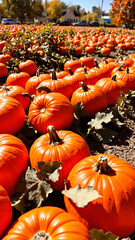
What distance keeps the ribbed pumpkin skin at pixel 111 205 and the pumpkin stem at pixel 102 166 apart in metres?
0.04

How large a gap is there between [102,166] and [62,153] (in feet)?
1.91

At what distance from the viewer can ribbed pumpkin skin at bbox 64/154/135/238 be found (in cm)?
175

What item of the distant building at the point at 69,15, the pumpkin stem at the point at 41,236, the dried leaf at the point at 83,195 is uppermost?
the distant building at the point at 69,15

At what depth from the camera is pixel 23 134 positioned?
335cm

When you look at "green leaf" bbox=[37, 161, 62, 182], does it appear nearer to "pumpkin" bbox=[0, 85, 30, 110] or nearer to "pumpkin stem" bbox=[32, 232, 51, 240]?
"pumpkin stem" bbox=[32, 232, 51, 240]

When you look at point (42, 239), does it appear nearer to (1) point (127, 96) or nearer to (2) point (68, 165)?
(2) point (68, 165)

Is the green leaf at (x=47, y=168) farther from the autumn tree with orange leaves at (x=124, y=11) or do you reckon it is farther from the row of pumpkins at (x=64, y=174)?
the autumn tree with orange leaves at (x=124, y=11)

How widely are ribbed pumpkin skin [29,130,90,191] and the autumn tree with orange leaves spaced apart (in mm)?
32176

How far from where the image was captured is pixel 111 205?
1.75 meters

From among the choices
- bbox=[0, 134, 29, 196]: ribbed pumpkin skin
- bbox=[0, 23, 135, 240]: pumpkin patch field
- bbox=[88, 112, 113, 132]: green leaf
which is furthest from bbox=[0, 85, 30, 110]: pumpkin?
bbox=[0, 134, 29, 196]: ribbed pumpkin skin

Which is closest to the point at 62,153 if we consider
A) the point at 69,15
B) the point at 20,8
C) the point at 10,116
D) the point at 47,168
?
the point at 47,168

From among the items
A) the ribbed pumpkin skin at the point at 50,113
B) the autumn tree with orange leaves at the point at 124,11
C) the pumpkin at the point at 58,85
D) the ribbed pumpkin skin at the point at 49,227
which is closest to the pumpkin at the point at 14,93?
the pumpkin at the point at 58,85

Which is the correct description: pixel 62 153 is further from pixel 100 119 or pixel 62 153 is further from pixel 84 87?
pixel 84 87

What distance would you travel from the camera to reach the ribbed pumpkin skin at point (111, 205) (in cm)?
175
